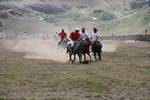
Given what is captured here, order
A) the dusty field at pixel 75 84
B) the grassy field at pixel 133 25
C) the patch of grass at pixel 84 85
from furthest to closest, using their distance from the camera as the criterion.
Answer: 1. the grassy field at pixel 133 25
2. the patch of grass at pixel 84 85
3. the dusty field at pixel 75 84

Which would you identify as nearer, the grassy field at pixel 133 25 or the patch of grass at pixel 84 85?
the patch of grass at pixel 84 85

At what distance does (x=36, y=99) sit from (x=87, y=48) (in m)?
17.0

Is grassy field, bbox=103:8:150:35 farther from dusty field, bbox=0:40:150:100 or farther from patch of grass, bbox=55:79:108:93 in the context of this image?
patch of grass, bbox=55:79:108:93

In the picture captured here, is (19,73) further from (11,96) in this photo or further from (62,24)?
(62,24)

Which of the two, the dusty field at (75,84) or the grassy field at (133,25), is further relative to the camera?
the grassy field at (133,25)

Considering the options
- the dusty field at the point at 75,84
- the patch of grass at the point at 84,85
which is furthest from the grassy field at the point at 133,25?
the patch of grass at the point at 84,85

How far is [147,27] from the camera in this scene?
10944 centimetres

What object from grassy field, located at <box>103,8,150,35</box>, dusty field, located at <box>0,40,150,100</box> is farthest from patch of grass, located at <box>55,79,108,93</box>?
grassy field, located at <box>103,8,150,35</box>

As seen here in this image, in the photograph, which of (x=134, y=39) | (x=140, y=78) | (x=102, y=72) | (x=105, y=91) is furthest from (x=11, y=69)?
(x=134, y=39)

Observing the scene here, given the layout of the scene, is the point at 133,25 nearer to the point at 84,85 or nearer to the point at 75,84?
the point at 75,84

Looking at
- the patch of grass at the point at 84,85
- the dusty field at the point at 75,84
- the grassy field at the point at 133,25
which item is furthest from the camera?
the grassy field at the point at 133,25

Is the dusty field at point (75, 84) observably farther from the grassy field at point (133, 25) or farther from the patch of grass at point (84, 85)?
the grassy field at point (133, 25)

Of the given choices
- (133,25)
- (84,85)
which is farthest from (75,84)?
(133,25)

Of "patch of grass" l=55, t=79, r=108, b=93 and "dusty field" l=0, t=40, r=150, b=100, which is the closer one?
"dusty field" l=0, t=40, r=150, b=100
